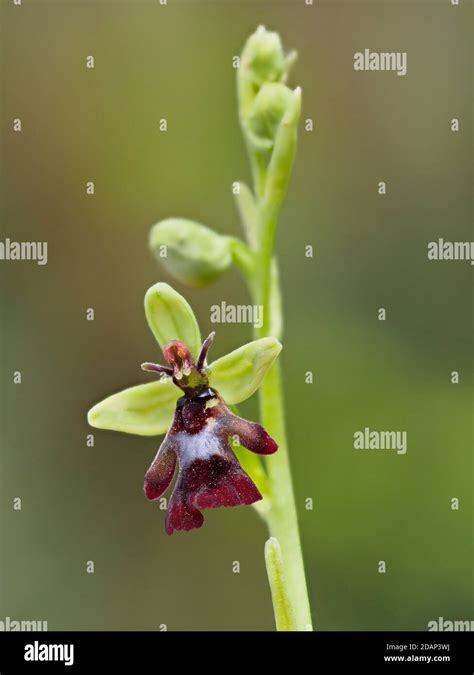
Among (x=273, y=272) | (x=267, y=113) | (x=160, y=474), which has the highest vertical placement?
(x=267, y=113)

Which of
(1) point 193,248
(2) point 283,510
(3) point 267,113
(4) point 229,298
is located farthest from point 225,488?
(4) point 229,298

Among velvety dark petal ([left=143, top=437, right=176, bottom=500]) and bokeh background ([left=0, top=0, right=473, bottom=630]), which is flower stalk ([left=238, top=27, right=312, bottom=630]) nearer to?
velvety dark petal ([left=143, top=437, right=176, bottom=500])

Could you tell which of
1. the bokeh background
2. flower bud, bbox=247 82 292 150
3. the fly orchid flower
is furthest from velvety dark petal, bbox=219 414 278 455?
the bokeh background

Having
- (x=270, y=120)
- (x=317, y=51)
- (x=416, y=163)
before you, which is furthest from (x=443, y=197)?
(x=270, y=120)

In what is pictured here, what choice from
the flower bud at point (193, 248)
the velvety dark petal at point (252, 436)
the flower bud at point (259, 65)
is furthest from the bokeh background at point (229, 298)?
the velvety dark petal at point (252, 436)

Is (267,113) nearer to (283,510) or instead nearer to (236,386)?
(236,386)
